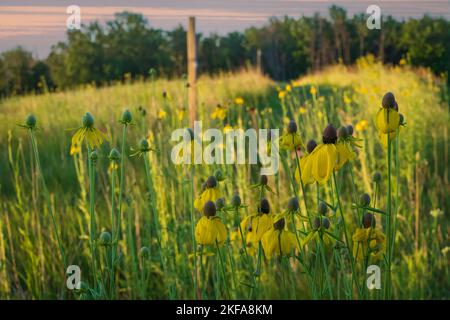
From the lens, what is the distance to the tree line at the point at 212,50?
4.84 meters

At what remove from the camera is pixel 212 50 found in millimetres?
8633

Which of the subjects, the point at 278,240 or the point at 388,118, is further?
the point at 278,240

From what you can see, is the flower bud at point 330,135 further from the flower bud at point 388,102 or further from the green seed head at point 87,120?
the green seed head at point 87,120

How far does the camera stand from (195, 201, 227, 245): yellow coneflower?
2.92 feet

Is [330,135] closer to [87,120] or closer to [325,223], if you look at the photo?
[325,223]

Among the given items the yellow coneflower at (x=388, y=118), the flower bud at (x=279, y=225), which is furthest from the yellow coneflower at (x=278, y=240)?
the yellow coneflower at (x=388, y=118)

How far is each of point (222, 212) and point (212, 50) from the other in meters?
7.74

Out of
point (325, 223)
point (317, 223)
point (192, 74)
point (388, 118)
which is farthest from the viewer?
point (192, 74)

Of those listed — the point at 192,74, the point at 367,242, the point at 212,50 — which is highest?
the point at 212,50

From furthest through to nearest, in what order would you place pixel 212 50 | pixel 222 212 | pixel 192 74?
pixel 212 50 < pixel 192 74 < pixel 222 212

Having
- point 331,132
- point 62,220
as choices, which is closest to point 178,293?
point 62,220

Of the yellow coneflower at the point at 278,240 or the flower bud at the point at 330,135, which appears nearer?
the flower bud at the point at 330,135

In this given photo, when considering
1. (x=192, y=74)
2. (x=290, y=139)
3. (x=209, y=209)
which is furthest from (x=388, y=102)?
(x=192, y=74)

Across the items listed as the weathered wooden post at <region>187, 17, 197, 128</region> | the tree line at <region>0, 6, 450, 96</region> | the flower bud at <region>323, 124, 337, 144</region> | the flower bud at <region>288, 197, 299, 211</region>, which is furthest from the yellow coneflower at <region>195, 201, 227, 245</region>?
the tree line at <region>0, 6, 450, 96</region>
